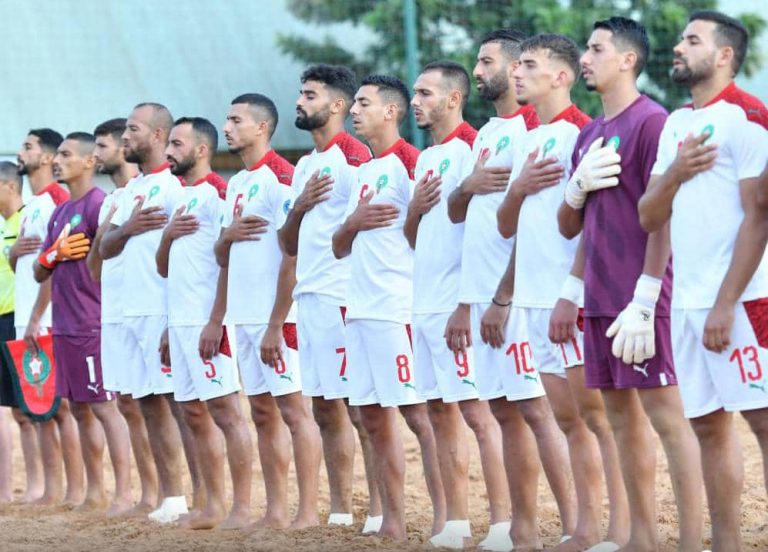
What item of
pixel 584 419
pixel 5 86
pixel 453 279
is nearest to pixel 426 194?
pixel 453 279

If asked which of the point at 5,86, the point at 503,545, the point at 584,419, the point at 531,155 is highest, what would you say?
the point at 5,86

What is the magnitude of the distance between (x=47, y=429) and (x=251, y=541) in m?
3.09

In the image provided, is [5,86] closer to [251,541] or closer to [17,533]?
[17,533]

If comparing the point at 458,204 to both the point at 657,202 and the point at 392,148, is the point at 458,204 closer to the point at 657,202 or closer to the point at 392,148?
the point at 392,148

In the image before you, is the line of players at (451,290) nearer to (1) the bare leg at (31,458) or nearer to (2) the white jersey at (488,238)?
(2) the white jersey at (488,238)

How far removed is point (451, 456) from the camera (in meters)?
7.16

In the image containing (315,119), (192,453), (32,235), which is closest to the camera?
(315,119)

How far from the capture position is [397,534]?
7.40 meters

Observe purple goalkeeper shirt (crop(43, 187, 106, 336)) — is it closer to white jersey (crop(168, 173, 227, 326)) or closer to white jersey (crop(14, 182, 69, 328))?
white jersey (crop(14, 182, 69, 328))

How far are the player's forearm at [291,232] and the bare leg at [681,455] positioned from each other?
8.64 feet

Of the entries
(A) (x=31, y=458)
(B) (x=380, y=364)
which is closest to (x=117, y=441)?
(A) (x=31, y=458)

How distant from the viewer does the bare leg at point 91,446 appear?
31.1 ft

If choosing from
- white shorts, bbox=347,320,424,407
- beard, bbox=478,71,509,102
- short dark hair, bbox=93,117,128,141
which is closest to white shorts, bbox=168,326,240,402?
white shorts, bbox=347,320,424,407

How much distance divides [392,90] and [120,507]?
3191 millimetres
